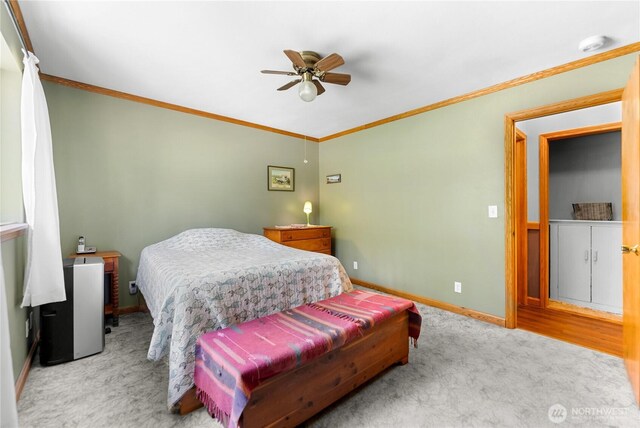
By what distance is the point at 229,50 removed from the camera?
2316 millimetres

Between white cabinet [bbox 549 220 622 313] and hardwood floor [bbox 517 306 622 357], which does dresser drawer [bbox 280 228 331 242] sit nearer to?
hardwood floor [bbox 517 306 622 357]

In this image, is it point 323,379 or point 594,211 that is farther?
point 594,211

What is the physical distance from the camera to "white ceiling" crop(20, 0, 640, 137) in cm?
186

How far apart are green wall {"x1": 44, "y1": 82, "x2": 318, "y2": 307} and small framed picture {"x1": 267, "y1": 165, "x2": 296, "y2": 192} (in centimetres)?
11

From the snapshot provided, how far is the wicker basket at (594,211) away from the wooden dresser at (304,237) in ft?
11.0

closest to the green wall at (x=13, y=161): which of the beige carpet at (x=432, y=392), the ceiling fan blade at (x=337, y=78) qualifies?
the beige carpet at (x=432, y=392)

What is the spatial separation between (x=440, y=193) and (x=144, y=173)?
11.4 ft

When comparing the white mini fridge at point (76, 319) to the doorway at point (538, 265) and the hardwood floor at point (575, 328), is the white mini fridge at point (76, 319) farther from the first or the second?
the hardwood floor at point (575, 328)

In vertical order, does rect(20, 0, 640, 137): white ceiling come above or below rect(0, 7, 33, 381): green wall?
above

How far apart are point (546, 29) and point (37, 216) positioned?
12.4 feet

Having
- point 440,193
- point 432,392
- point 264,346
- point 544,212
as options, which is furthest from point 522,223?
point 264,346

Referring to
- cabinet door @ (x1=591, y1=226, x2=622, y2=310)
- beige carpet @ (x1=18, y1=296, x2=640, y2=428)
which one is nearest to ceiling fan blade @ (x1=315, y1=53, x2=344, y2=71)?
beige carpet @ (x1=18, y1=296, x2=640, y2=428)

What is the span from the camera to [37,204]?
1.96 metres

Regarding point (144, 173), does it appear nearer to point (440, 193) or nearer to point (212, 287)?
point (212, 287)
